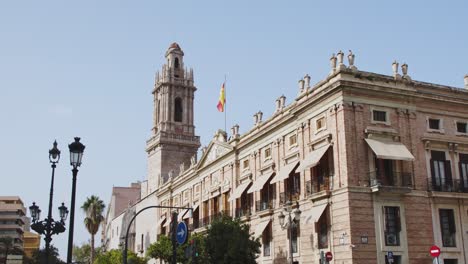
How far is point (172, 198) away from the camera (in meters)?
56.9

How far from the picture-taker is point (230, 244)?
31141 millimetres

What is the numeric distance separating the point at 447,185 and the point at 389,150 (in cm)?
449

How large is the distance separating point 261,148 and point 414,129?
434 inches

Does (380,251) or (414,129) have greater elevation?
(414,129)

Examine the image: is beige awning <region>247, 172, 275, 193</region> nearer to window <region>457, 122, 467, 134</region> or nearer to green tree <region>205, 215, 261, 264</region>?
green tree <region>205, 215, 261, 264</region>

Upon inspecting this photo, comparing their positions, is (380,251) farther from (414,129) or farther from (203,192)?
(203,192)

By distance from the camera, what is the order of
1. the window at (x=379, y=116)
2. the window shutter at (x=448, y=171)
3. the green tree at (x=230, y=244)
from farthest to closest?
the green tree at (x=230, y=244) → the window shutter at (x=448, y=171) → the window at (x=379, y=116)

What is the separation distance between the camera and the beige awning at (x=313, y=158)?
95.0ft

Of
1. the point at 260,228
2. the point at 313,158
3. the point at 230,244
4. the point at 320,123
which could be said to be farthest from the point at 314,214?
the point at 260,228

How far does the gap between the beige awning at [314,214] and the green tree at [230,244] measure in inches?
138

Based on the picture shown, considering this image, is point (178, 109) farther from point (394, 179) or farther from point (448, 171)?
point (394, 179)

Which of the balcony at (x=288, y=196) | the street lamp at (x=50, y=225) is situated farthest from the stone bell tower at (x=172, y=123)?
the street lamp at (x=50, y=225)

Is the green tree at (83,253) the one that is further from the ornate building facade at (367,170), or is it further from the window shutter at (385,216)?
the window shutter at (385,216)

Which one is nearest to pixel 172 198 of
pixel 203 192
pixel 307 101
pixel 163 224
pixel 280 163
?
pixel 163 224
